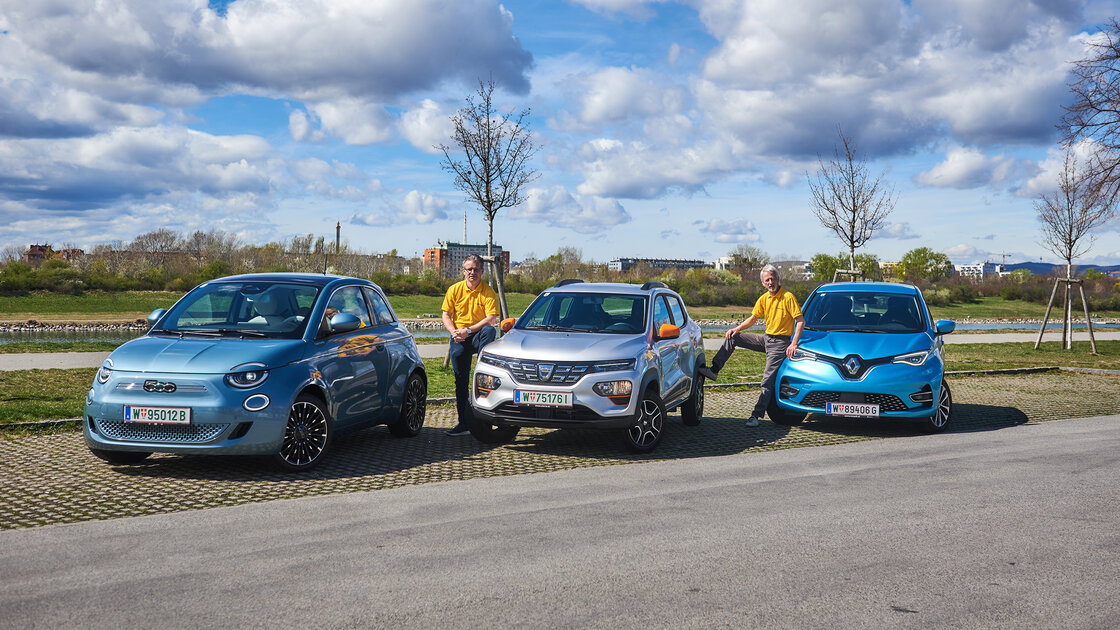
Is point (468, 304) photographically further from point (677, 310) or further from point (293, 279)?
point (677, 310)

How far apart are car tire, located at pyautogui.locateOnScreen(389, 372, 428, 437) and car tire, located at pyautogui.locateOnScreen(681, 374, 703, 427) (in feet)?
10.1

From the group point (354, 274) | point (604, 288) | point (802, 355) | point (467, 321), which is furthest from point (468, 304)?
point (354, 274)

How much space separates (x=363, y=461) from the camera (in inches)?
325

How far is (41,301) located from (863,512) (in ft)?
152

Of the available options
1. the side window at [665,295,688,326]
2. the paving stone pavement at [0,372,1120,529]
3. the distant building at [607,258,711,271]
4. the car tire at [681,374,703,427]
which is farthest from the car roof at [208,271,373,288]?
the distant building at [607,258,711,271]

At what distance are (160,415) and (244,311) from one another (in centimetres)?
153

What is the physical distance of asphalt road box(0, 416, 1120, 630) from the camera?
14.0 feet

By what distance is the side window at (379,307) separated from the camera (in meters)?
9.53

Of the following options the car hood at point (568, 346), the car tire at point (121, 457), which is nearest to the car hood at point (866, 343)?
the car hood at point (568, 346)

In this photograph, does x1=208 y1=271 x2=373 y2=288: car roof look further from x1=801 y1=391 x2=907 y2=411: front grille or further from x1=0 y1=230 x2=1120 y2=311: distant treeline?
x1=0 y1=230 x2=1120 y2=311: distant treeline

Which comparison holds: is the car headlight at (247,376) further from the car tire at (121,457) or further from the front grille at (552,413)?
the front grille at (552,413)

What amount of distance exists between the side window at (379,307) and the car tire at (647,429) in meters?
2.85

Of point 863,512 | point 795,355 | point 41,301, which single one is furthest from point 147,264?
point 863,512

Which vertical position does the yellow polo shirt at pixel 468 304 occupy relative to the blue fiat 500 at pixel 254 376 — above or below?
above
